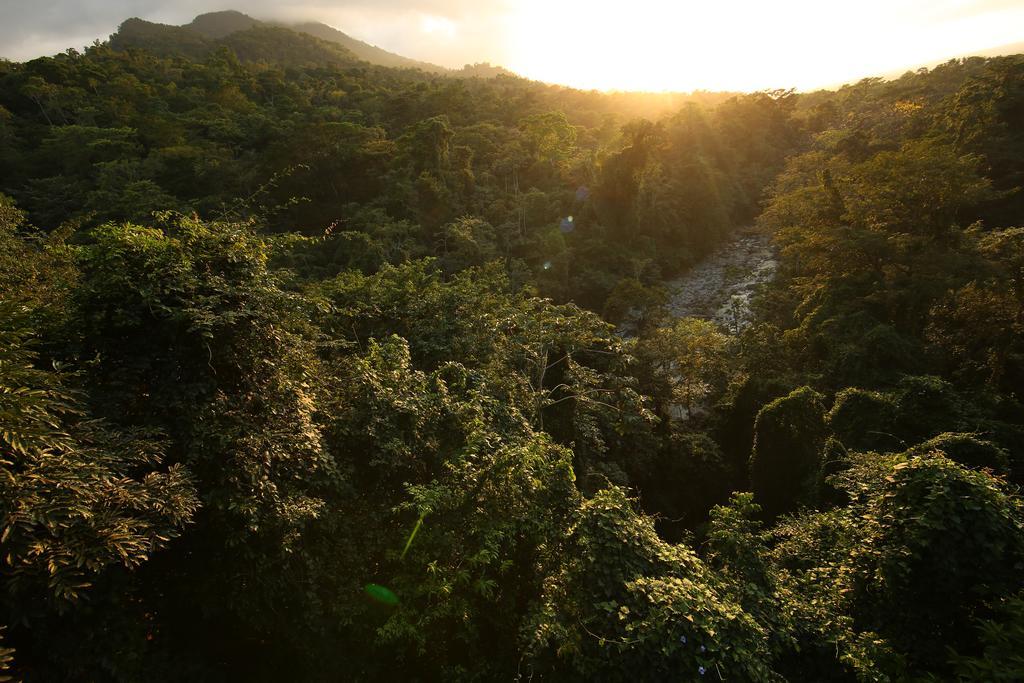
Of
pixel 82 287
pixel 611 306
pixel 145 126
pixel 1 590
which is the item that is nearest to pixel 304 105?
pixel 145 126

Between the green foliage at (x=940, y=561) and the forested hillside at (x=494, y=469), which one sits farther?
the green foliage at (x=940, y=561)

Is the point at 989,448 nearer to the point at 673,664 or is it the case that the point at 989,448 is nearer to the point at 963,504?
the point at 963,504

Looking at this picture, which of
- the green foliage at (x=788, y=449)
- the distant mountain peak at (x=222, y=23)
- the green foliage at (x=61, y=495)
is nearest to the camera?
the green foliage at (x=61, y=495)

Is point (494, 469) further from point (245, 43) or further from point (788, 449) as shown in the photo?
point (245, 43)

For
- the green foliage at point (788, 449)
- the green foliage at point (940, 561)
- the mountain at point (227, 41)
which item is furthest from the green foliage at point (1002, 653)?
the mountain at point (227, 41)

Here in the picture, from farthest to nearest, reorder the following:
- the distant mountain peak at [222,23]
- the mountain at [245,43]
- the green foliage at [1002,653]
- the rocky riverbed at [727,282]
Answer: the distant mountain peak at [222,23] → the mountain at [245,43] → the rocky riverbed at [727,282] → the green foliage at [1002,653]

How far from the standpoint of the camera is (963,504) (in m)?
5.03

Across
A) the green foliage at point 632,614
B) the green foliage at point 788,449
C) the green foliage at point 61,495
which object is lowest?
the green foliage at point 788,449

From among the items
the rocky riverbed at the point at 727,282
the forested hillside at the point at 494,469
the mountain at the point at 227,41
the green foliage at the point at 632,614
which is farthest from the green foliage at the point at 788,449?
the mountain at the point at 227,41

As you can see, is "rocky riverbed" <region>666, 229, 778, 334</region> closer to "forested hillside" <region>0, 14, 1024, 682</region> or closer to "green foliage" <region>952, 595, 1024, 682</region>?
"forested hillside" <region>0, 14, 1024, 682</region>

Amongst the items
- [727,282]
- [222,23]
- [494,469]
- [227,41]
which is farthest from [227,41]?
[494,469]

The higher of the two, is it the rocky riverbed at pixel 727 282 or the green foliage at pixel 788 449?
the rocky riverbed at pixel 727 282

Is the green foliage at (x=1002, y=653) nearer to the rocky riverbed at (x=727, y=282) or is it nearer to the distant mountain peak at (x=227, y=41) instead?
the rocky riverbed at (x=727, y=282)

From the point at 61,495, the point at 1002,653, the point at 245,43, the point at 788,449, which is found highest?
the point at 245,43
